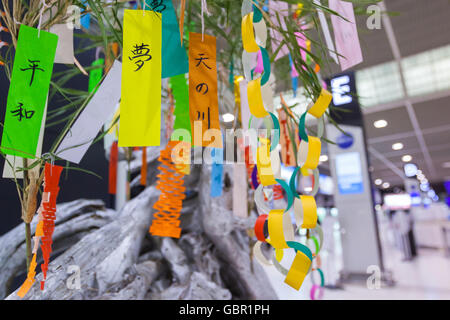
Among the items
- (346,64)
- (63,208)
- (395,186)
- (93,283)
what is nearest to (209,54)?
(346,64)

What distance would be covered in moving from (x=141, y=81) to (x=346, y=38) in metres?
0.35

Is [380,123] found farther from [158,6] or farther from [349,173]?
[158,6]

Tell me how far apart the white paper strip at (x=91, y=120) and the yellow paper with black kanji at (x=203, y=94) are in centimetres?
12

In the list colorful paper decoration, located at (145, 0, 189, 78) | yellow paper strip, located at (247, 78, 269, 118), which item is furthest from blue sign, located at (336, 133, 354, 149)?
yellow paper strip, located at (247, 78, 269, 118)

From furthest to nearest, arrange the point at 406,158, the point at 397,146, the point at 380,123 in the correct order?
the point at 406,158 < the point at 397,146 < the point at 380,123

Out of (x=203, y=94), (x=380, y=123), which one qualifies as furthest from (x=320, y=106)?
(x=380, y=123)

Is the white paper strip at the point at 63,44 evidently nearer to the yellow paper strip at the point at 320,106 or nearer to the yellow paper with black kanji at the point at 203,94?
the yellow paper with black kanji at the point at 203,94

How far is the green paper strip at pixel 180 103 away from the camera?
2.13 feet

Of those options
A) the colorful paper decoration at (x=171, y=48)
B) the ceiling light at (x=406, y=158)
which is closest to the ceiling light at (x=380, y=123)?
the ceiling light at (x=406, y=158)

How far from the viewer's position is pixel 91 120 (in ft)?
1.52

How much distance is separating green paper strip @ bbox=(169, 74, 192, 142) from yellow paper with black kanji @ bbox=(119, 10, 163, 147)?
215mm

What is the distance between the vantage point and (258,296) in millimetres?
1118
